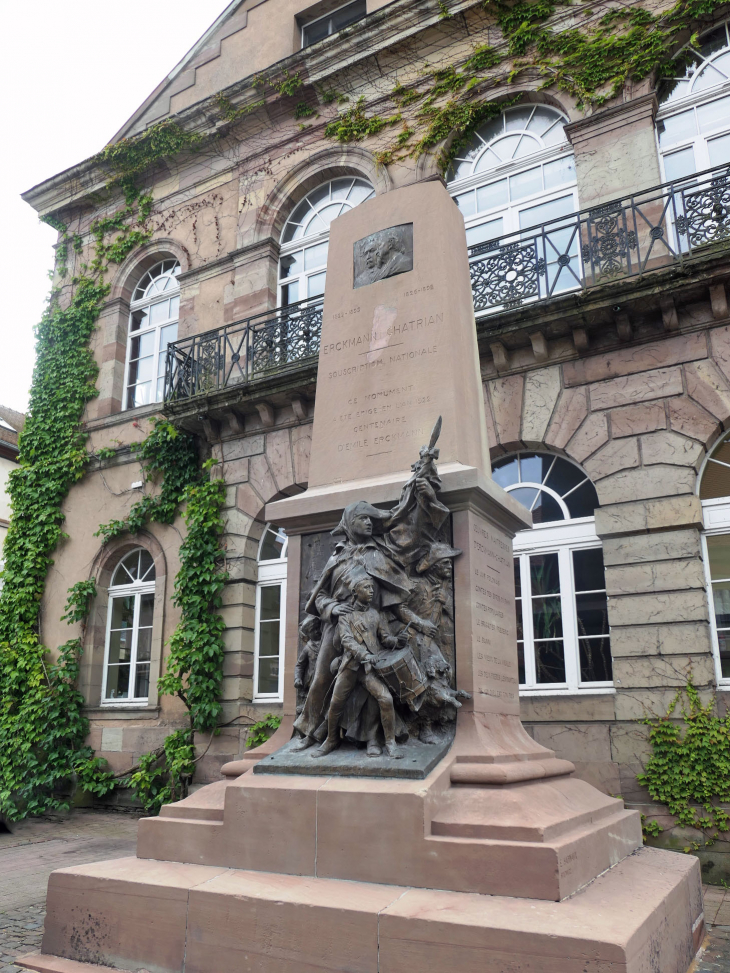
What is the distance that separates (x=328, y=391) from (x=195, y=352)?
26.3 ft

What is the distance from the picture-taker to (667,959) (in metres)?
3.65

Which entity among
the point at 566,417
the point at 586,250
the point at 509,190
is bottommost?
the point at 566,417

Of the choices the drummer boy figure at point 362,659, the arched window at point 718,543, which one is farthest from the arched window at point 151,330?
the drummer boy figure at point 362,659

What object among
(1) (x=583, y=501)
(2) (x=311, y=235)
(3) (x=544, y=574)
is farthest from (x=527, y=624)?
(2) (x=311, y=235)

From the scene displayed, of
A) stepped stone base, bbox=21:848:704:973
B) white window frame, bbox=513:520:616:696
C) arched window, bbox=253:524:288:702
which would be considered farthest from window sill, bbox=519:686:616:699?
stepped stone base, bbox=21:848:704:973

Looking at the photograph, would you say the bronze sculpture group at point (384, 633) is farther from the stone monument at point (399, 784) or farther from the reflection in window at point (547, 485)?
the reflection in window at point (547, 485)

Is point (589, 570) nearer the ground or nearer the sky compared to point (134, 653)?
nearer the sky

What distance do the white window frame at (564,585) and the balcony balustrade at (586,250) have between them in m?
2.64

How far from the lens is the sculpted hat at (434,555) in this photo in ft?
15.7

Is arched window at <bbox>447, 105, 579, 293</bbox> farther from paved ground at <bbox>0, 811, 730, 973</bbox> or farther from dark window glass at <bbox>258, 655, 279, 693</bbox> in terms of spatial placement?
paved ground at <bbox>0, 811, 730, 973</bbox>

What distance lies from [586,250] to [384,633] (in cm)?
723

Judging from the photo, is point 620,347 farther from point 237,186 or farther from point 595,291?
point 237,186

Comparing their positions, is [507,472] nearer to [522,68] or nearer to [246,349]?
[246,349]

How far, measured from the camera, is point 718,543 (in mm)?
8797
